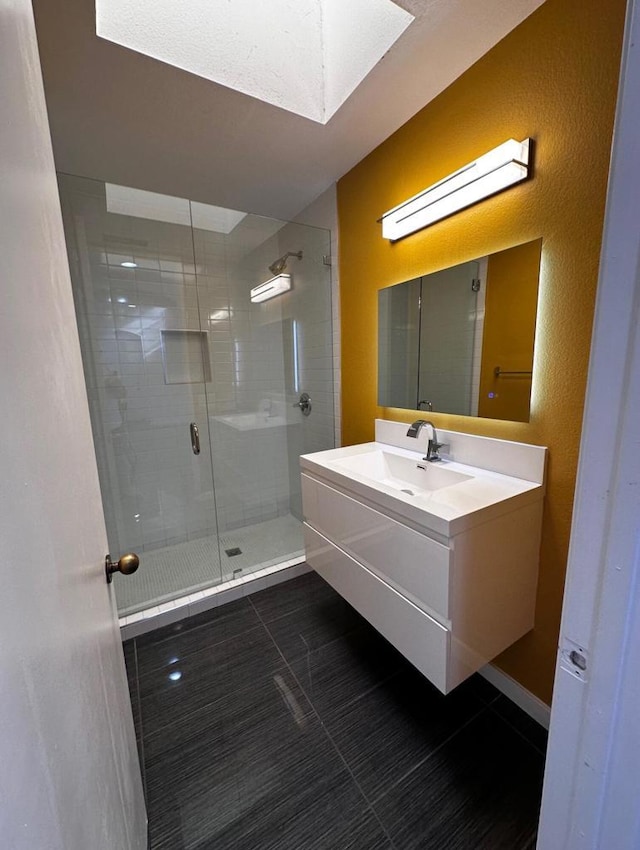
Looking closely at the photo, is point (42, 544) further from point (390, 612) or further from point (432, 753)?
point (432, 753)

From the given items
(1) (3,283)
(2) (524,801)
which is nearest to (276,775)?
(2) (524,801)

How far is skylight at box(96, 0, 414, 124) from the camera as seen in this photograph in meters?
1.24

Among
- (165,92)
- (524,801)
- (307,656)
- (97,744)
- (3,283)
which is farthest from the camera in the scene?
(307,656)

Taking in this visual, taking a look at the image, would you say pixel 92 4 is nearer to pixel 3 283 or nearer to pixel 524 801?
pixel 3 283

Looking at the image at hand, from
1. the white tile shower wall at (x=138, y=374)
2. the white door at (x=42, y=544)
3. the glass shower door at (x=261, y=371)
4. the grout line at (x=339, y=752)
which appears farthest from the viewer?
the glass shower door at (x=261, y=371)

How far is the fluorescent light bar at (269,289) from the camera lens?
8.77 ft

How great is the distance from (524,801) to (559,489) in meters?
0.97

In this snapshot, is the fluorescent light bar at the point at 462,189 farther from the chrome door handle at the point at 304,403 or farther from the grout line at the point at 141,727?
the grout line at the point at 141,727

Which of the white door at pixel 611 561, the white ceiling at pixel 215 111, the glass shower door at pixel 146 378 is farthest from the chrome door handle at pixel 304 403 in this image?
the white door at pixel 611 561

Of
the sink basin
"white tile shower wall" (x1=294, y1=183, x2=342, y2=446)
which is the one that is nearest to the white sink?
the sink basin

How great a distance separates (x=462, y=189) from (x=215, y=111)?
1097 millimetres

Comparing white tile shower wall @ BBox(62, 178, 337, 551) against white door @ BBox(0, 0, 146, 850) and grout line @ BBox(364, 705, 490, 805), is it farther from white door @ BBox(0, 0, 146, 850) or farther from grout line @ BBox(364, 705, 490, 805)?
white door @ BBox(0, 0, 146, 850)

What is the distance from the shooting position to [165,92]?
1429 mm

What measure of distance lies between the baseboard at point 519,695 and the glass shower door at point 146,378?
59.7 inches
